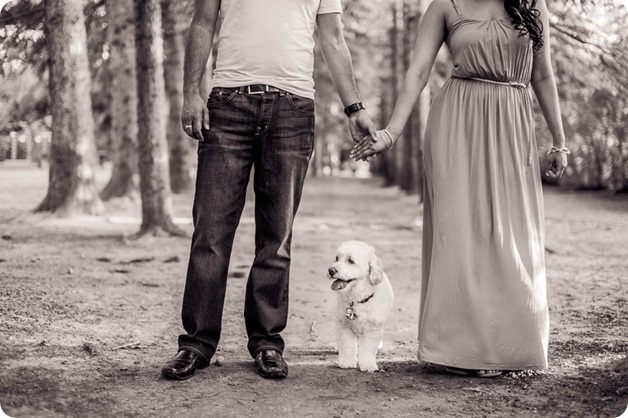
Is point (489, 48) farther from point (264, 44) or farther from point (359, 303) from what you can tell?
point (359, 303)

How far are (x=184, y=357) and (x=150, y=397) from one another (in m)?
0.40

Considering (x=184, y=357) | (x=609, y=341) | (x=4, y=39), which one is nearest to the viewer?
(x=184, y=357)

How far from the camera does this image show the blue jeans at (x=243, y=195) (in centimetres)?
403

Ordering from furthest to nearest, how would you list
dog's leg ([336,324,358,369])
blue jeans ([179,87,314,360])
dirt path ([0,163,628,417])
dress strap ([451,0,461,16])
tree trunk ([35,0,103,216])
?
tree trunk ([35,0,103,216]) < dog's leg ([336,324,358,369]) < dress strap ([451,0,461,16]) < blue jeans ([179,87,314,360]) < dirt path ([0,163,628,417])

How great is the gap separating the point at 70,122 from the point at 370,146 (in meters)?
7.16

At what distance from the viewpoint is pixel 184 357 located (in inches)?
158

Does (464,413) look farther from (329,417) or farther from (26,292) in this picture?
(26,292)

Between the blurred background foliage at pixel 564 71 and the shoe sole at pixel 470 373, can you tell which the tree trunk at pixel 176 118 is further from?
the shoe sole at pixel 470 373

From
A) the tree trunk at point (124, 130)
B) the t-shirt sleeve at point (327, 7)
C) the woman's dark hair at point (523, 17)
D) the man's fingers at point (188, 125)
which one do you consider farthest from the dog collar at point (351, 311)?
the tree trunk at point (124, 130)

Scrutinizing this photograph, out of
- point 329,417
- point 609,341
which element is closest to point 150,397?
point 329,417

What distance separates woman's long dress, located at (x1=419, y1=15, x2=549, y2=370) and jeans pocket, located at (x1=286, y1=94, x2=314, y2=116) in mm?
791

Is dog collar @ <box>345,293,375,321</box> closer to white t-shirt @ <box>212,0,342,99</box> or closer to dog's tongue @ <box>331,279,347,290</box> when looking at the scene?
dog's tongue @ <box>331,279,347,290</box>

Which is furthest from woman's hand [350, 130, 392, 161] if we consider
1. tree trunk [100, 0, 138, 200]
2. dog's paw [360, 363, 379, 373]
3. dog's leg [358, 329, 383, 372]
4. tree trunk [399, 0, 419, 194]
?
tree trunk [100, 0, 138, 200]

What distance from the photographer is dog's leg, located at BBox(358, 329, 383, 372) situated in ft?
14.2
